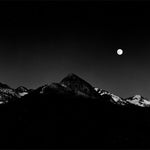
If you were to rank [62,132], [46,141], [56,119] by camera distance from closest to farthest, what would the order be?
[46,141], [62,132], [56,119]

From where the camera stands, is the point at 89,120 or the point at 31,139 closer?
the point at 31,139

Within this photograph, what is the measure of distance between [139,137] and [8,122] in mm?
93280

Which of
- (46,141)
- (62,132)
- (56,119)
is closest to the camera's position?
(46,141)

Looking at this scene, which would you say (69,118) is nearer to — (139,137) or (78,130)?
(78,130)

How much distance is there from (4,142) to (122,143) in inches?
2854

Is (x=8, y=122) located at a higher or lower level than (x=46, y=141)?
higher

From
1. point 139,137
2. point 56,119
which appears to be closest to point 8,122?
point 56,119

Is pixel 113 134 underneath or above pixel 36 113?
underneath

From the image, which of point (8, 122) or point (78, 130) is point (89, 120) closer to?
point (78, 130)

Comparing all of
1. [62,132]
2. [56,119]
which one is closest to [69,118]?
[56,119]

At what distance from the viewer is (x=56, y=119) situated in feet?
625

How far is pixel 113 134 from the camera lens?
183 metres

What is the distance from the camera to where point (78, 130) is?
592 feet

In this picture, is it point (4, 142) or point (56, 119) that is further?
point (56, 119)
